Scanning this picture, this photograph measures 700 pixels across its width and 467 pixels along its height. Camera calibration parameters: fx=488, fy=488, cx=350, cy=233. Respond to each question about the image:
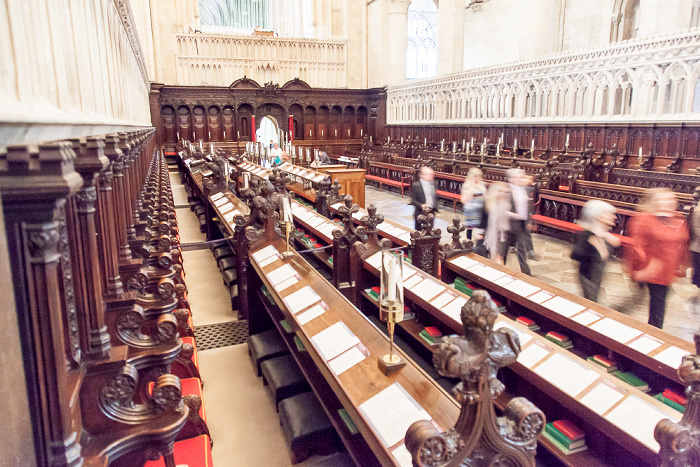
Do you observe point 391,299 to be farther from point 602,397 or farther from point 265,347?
point 265,347

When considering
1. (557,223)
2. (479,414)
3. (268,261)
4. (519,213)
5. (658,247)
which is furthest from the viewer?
(557,223)

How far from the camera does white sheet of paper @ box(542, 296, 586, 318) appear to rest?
3.33m

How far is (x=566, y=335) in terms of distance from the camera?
11.5ft

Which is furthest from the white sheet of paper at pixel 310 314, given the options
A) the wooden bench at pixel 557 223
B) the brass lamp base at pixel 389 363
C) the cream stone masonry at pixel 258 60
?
the cream stone masonry at pixel 258 60

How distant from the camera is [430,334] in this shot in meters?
3.63

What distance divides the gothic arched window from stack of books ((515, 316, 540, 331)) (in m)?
29.7

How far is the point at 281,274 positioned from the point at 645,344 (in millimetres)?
2547

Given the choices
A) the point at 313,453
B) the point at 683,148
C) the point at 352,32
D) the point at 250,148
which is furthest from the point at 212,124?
the point at 313,453

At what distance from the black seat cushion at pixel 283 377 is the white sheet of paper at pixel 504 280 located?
1.75m

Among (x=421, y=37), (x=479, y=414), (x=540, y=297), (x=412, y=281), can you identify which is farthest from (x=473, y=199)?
(x=421, y=37)

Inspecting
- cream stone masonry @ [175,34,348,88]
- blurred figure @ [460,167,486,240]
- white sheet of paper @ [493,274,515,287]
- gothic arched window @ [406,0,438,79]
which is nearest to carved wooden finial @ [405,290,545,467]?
white sheet of paper @ [493,274,515,287]

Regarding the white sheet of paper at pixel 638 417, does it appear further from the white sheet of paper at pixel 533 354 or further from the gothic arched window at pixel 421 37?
the gothic arched window at pixel 421 37

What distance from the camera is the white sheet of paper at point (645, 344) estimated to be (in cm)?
277

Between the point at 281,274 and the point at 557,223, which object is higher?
the point at 281,274
